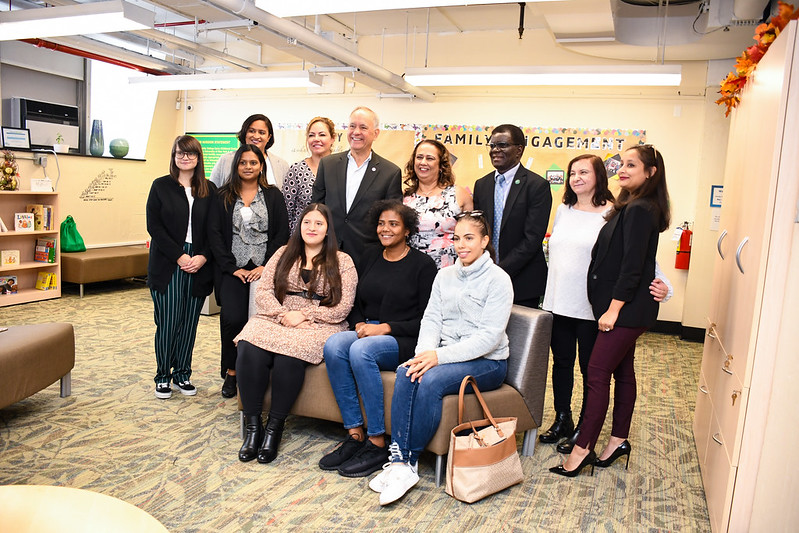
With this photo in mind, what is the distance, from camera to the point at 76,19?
446 cm

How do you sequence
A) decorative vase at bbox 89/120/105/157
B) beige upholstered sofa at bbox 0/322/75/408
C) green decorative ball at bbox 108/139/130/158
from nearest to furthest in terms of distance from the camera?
beige upholstered sofa at bbox 0/322/75/408
decorative vase at bbox 89/120/105/157
green decorative ball at bbox 108/139/130/158

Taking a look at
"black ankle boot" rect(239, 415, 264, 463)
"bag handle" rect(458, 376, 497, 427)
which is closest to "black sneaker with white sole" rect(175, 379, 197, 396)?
"black ankle boot" rect(239, 415, 264, 463)

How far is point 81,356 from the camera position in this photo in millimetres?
4465

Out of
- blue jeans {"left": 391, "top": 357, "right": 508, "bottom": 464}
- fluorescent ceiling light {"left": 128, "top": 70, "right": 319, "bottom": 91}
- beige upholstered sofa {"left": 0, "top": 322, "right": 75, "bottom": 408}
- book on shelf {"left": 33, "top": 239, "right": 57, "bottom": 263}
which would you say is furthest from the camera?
book on shelf {"left": 33, "top": 239, "right": 57, "bottom": 263}

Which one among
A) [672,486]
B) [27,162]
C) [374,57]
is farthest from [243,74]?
[672,486]

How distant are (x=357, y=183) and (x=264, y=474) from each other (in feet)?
5.43

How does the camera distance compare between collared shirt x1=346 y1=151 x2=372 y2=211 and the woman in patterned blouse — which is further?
the woman in patterned blouse

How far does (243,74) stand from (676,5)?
3.90 m

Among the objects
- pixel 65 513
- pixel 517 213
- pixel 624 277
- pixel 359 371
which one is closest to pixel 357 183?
pixel 517 213

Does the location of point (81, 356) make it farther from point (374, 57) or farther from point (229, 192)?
point (374, 57)

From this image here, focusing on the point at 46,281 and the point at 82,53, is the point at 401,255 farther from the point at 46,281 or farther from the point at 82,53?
the point at 82,53

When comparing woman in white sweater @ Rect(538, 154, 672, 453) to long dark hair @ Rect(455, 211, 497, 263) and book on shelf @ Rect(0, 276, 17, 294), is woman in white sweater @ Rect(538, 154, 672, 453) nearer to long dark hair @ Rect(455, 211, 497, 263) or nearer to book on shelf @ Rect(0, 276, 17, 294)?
long dark hair @ Rect(455, 211, 497, 263)

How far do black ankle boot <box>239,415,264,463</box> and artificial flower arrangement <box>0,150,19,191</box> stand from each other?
14.8 feet

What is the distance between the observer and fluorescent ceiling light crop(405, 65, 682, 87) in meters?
4.97
